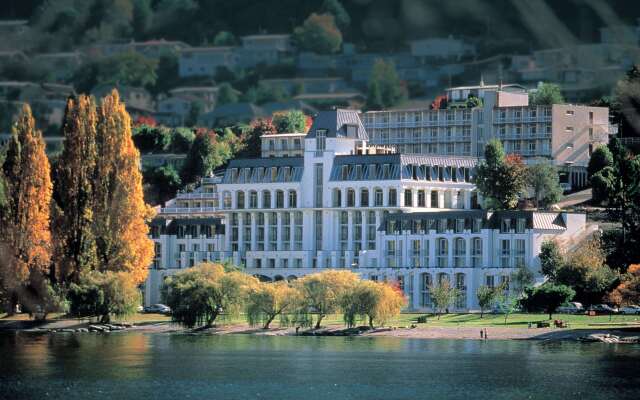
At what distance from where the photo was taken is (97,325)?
162m

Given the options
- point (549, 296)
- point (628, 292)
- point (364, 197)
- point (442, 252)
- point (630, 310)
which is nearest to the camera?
point (628, 292)

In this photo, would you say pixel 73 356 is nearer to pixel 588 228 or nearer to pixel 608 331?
pixel 608 331

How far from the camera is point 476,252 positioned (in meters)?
176

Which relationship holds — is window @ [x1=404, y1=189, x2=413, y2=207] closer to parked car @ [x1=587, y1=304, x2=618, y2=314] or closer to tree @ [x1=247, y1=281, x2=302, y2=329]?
tree @ [x1=247, y1=281, x2=302, y2=329]

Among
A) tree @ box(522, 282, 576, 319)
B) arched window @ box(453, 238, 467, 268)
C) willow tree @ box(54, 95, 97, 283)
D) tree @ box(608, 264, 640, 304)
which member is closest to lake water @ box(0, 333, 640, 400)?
tree @ box(608, 264, 640, 304)

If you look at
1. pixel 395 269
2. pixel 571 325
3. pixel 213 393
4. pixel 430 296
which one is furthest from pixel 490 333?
pixel 213 393

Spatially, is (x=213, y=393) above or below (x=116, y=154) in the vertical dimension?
below

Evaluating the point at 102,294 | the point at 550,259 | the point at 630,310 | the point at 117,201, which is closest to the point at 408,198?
the point at 550,259

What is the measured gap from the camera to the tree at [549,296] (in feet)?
501

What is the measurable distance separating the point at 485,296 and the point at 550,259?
12.5 meters

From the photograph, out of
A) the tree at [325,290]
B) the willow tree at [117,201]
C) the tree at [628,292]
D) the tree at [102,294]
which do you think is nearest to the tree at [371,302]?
the tree at [325,290]

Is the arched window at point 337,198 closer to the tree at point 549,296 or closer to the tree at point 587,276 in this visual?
the tree at point 587,276

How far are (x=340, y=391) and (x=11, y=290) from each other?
6550 centimetres

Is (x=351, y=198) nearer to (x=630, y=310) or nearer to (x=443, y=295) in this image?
(x=443, y=295)
